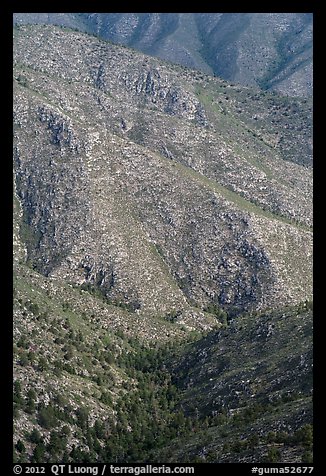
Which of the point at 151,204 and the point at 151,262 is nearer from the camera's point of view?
the point at 151,262

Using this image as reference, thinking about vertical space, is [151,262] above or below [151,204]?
below

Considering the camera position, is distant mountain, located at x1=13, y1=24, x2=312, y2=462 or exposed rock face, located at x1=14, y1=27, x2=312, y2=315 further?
exposed rock face, located at x1=14, y1=27, x2=312, y2=315

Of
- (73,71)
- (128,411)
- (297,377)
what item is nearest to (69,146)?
(73,71)

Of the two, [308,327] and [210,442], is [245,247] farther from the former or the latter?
[210,442]

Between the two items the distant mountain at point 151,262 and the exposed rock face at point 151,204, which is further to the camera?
the exposed rock face at point 151,204
